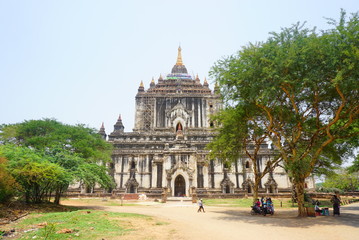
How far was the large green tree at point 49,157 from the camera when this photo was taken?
18.2 m

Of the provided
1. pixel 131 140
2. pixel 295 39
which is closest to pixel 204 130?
pixel 131 140

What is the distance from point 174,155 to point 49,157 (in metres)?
22.1

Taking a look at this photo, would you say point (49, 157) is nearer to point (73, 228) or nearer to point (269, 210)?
point (73, 228)

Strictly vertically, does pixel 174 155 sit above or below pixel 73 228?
above

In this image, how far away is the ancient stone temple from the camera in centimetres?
3947

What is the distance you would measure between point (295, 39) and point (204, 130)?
1394 inches

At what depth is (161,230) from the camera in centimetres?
1210

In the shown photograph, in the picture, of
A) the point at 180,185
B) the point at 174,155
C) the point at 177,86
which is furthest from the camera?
the point at 177,86

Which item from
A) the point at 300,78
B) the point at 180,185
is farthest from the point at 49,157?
the point at 180,185

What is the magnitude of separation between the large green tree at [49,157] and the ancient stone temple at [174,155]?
13.1m

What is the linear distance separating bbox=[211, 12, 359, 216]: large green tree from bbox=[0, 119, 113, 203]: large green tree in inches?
546

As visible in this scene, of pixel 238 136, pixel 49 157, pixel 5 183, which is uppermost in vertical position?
pixel 238 136

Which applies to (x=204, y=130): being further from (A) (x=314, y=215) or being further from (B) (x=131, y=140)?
(A) (x=314, y=215)

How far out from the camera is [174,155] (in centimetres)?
4025
